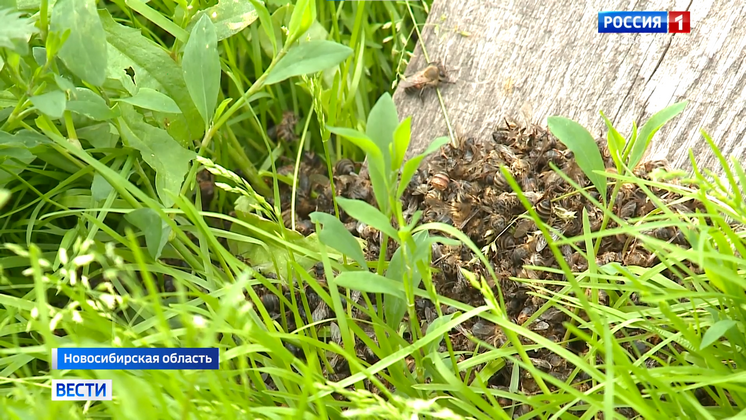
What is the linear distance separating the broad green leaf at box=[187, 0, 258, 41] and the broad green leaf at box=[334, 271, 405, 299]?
2.52ft

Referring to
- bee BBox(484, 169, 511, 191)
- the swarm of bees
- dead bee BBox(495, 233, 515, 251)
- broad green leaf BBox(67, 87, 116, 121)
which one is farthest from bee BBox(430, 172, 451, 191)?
broad green leaf BBox(67, 87, 116, 121)

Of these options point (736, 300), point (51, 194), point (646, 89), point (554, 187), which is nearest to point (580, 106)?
point (646, 89)

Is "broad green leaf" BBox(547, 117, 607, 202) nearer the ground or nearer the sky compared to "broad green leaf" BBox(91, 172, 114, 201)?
nearer the ground

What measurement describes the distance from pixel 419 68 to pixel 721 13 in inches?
32.8

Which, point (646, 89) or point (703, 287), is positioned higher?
point (646, 89)

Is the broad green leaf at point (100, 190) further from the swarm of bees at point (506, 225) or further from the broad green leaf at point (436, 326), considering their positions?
the broad green leaf at point (436, 326)

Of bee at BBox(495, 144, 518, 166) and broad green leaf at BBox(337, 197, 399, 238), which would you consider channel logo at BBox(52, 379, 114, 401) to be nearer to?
broad green leaf at BBox(337, 197, 399, 238)

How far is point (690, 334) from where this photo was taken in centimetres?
98

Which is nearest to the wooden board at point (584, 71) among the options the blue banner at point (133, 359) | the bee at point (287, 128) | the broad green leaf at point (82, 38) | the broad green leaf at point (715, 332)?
the bee at point (287, 128)

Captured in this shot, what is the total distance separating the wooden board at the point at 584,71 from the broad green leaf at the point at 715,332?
0.69 metres

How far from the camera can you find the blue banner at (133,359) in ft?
3.22

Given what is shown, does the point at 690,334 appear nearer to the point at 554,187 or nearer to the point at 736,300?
the point at 736,300

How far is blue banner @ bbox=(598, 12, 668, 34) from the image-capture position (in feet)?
5.73

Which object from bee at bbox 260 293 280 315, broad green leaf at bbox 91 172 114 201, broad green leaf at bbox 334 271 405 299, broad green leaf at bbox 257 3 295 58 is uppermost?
broad green leaf at bbox 257 3 295 58
